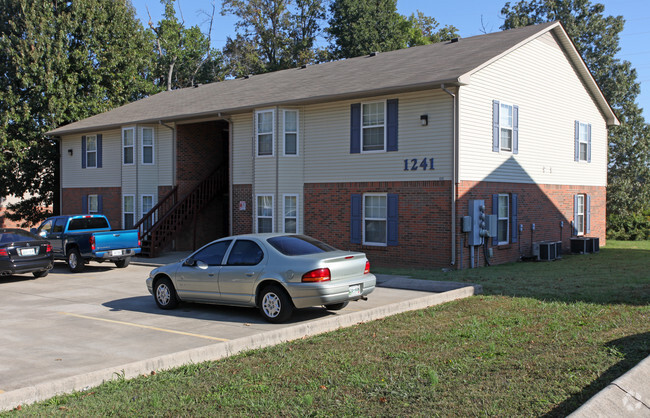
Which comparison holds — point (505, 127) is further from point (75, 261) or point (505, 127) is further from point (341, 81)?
point (75, 261)

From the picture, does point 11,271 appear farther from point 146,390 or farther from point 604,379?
point 604,379

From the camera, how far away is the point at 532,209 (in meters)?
21.5

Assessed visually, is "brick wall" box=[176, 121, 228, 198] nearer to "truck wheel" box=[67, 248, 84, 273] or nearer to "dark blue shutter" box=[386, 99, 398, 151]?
"truck wheel" box=[67, 248, 84, 273]

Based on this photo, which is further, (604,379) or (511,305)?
(511,305)

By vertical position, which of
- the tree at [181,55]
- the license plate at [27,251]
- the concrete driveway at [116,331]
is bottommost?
the concrete driveway at [116,331]

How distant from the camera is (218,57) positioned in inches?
2045

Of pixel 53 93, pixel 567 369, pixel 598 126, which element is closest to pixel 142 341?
pixel 567 369

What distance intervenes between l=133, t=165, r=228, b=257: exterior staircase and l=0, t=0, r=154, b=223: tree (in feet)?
34.1

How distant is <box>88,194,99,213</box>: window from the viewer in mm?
28575

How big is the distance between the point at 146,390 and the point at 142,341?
2.71 metres

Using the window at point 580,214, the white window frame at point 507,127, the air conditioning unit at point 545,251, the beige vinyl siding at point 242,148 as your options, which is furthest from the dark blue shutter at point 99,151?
the window at point 580,214

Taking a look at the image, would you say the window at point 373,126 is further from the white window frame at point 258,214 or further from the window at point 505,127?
the white window frame at point 258,214

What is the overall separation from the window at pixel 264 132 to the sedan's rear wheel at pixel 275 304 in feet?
38.6

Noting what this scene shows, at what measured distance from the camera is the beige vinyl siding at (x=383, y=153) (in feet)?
58.1
